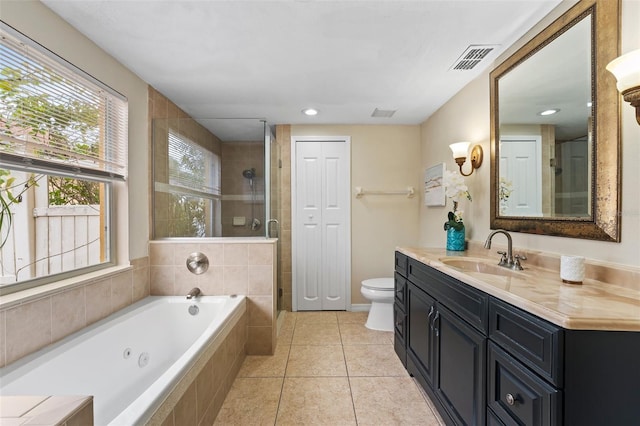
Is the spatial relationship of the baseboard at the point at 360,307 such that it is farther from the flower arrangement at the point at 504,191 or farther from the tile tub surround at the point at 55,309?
the tile tub surround at the point at 55,309

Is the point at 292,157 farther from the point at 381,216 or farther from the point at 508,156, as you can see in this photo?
the point at 508,156

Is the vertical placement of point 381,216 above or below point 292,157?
below

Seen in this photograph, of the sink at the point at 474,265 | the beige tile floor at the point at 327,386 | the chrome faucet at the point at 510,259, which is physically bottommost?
the beige tile floor at the point at 327,386

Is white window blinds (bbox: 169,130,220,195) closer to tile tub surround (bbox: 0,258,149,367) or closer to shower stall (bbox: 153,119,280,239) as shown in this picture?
shower stall (bbox: 153,119,280,239)

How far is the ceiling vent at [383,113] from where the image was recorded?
9.50ft

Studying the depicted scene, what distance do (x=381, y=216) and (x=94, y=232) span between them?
2694mm

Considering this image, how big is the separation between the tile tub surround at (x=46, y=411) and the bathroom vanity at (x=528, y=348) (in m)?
1.25

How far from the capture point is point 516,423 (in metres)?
1.00

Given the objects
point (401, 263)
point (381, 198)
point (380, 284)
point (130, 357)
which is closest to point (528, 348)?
point (401, 263)

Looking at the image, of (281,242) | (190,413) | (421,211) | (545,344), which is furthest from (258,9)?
(421,211)

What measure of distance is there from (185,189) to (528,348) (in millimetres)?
2521

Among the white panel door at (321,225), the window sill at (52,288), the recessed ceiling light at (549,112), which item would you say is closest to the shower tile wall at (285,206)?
the white panel door at (321,225)

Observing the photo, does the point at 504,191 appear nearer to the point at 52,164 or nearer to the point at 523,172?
the point at 523,172

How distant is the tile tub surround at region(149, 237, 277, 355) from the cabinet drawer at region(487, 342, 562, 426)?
1.62m
